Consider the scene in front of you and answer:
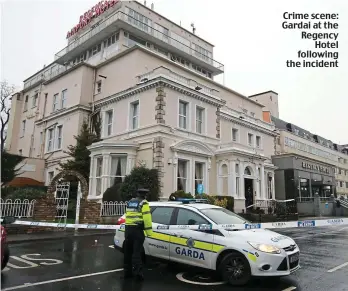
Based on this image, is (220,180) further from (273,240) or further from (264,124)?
(273,240)

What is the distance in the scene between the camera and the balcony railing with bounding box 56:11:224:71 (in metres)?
28.8

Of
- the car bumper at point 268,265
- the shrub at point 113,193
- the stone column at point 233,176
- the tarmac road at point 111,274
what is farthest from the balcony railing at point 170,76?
the car bumper at point 268,265

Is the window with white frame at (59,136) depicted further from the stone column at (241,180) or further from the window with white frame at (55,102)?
the stone column at (241,180)

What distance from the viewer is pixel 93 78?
2808cm

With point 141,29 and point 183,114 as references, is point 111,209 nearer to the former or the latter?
point 183,114

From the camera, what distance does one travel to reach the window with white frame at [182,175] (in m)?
21.1

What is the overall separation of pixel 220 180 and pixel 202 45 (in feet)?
66.4

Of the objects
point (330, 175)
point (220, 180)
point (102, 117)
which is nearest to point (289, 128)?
point (330, 175)

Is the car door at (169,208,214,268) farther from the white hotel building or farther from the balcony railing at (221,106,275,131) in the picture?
the balcony railing at (221,106,275,131)

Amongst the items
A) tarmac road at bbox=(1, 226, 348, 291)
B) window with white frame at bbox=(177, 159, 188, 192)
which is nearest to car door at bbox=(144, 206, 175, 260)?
tarmac road at bbox=(1, 226, 348, 291)

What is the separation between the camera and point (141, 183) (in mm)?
18328

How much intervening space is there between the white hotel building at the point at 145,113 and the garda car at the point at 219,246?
12186 mm

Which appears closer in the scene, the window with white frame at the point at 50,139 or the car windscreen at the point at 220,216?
the car windscreen at the point at 220,216

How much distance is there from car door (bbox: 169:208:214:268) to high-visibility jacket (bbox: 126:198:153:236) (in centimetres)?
72
